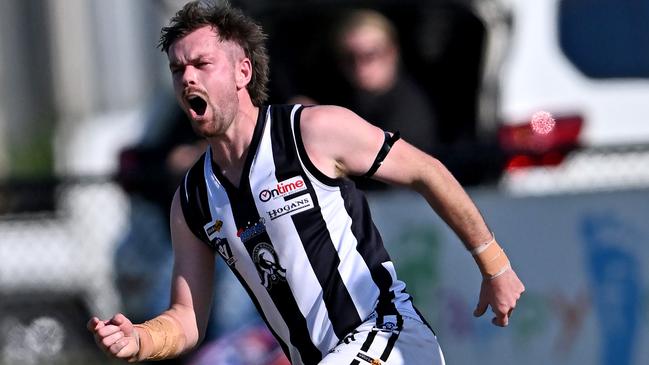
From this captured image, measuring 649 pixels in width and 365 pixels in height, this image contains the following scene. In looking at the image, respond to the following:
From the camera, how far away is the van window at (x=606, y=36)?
8289mm

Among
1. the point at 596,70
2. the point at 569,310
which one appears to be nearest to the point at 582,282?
the point at 569,310

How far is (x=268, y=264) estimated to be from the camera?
15.7 feet

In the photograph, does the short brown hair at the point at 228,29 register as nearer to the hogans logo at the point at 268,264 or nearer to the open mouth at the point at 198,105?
the open mouth at the point at 198,105

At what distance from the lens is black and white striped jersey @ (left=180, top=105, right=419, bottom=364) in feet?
15.5

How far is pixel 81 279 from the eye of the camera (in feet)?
30.4

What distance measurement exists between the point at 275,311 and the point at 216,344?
10.7 ft

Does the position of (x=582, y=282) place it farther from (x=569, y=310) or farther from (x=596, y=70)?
(x=596, y=70)

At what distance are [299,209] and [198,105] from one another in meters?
0.46

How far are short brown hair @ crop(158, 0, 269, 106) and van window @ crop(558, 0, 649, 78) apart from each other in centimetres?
365

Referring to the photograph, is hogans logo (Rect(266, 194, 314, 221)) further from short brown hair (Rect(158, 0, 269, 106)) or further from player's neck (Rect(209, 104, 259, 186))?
short brown hair (Rect(158, 0, 269, 106))

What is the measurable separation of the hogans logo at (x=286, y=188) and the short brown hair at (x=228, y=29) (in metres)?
0.35

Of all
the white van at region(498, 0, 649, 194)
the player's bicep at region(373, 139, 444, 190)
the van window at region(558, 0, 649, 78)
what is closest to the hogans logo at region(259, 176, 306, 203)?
the player's bicep at region(373, 139, 444, 190)

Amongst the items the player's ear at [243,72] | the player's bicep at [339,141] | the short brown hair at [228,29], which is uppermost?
the short brown hair at [228,29]

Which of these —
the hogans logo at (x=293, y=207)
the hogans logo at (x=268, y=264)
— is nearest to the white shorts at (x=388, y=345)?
the hogans logo at (x=268, y=264)
